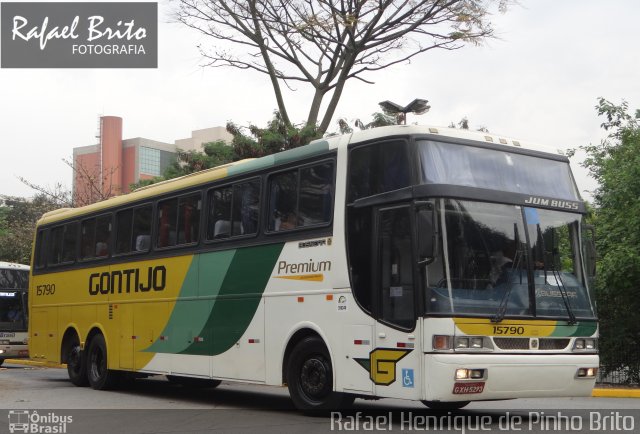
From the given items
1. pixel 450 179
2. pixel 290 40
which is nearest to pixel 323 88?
pixel 290 40

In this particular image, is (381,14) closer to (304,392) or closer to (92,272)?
(92,272)

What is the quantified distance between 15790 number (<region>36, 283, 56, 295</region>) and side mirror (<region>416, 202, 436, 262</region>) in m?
11.5

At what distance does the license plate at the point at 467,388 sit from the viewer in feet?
31.7

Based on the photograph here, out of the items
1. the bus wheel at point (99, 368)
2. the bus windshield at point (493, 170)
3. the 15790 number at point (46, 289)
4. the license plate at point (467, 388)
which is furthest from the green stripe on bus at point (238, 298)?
the 15790 number at point (46, 289)

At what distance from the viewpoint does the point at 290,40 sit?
84.0 feet

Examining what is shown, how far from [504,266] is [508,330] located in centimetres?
73

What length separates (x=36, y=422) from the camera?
11.1 metres

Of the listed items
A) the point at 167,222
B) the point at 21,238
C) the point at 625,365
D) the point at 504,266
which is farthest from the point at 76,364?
the point at 21,238

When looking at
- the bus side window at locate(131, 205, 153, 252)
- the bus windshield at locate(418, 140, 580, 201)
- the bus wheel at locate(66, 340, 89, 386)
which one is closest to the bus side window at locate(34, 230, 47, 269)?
the bus wheel at locate(66, 340, 89, 386)

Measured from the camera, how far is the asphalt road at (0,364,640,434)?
33.4ft

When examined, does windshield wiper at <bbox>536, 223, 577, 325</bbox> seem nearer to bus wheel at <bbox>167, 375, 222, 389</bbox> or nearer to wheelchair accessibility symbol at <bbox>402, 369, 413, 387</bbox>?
wheelchair accessibility symbol at <bbox>402, 369, 413, 387</bbox>

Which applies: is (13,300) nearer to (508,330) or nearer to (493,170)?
(493,170)

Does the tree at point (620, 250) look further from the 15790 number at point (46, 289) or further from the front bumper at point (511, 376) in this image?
the 15790 number at point (46, 289)

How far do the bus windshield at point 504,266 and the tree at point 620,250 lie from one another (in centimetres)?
737
